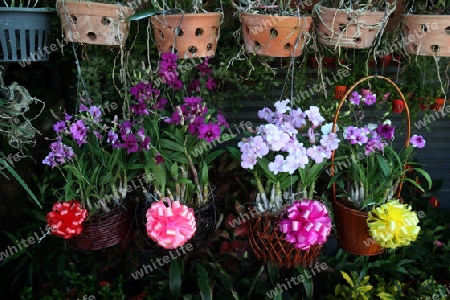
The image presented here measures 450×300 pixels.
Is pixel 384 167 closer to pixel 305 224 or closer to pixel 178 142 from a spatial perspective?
pixel 305 224

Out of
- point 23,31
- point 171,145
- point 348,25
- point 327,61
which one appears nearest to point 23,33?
point 23,31

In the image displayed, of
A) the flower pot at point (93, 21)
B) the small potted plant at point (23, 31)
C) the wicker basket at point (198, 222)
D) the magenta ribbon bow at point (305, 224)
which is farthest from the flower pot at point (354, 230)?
the small potted plant at point (23, 31)

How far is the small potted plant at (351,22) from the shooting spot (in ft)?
4.83

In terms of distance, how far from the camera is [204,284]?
1897 mm

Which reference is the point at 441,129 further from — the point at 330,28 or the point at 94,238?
the point at 94,238

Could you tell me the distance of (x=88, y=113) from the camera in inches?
63.2

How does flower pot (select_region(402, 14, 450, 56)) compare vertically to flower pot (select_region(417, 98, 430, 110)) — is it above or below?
above

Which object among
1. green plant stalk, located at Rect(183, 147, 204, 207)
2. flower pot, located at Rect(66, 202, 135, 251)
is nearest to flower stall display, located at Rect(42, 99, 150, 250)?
flower pot, located at Rect(66, 202, 135, 251)

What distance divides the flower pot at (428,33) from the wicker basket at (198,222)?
3.21ft

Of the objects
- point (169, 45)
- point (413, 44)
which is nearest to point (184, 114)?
point (169, 45)

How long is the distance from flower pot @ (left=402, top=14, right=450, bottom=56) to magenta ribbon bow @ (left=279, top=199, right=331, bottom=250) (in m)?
0.72

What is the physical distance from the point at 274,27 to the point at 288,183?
54 centimetres

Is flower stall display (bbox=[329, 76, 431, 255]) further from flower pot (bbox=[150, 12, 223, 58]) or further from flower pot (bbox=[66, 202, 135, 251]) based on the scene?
flower pot (bbox=[66, 202, 135, 251])

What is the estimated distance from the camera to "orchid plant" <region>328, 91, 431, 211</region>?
4.92ft
